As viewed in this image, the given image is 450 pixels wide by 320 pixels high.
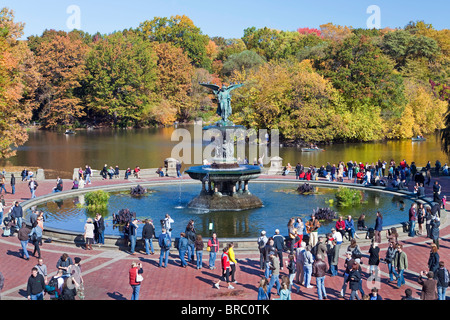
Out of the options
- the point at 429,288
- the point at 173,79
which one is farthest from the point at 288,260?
the point at 173,79

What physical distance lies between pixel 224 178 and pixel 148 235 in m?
9.93

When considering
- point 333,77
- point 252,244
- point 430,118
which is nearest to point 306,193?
point 252,244

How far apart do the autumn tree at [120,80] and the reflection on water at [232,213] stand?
7238 cm

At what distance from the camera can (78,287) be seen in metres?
16.0

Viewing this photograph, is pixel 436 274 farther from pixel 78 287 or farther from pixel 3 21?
pixel 3 21

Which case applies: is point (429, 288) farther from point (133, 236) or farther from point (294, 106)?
point (294, 106)

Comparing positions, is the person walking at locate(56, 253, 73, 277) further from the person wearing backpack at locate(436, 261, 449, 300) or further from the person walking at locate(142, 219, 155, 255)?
the person wearing backpack at locate(436, 261, 449, 300)

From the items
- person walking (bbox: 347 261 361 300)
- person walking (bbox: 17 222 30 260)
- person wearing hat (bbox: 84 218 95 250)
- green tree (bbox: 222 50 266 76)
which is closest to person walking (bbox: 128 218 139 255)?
person wearing hat (bbox: 84 218 95 250)

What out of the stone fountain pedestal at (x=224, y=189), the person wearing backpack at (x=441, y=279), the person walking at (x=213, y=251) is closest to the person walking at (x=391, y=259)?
the person wearing backpack at (x=441, y=279)

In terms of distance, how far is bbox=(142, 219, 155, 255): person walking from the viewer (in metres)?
21.6

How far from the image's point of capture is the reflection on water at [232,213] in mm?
27148

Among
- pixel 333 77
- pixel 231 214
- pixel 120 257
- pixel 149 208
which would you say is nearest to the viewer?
pixel 120 257
